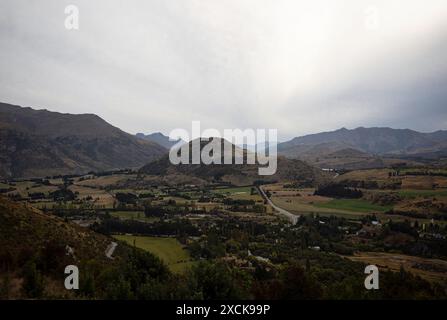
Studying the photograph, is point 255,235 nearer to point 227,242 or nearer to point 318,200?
point 227,242

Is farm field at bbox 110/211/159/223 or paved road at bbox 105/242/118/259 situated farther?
farm field at bbox 110/211/159/223

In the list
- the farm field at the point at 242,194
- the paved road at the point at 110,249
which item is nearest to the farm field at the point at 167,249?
the paved road at the point at 110,249

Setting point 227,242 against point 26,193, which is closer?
point 227,242

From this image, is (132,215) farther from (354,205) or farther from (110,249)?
(354,205)

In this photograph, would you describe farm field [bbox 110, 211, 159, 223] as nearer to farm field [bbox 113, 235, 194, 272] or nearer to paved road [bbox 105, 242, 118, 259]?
farm field [bbox 113, 235, 194, 272]

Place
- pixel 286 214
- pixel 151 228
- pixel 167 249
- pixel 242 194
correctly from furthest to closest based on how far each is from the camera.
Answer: pixel 242 194
pixel 286 214
pixel 151 228
pixel 167 249

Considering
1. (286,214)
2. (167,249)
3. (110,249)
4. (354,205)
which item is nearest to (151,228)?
(167,249)

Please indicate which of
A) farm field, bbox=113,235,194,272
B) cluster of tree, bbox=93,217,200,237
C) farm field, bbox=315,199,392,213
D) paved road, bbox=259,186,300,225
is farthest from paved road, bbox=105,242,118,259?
farm field, bbox=315,199,392,213

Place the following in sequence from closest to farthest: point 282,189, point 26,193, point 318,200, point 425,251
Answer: point 425,251 < point 318,200 < point 26,193 < point 282,189
